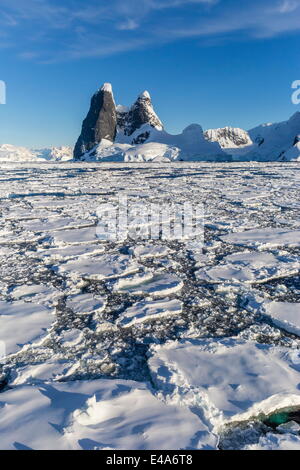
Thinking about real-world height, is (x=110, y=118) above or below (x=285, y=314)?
above

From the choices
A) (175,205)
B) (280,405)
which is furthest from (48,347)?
(175,205)

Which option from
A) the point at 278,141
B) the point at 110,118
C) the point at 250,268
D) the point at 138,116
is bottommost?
the point at 250,268

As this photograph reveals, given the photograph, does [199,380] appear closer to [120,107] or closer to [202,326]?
[202,326]

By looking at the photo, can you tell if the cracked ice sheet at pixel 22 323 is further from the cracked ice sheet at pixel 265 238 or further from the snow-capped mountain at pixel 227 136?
the snow-capped mountain at pixel 227 136

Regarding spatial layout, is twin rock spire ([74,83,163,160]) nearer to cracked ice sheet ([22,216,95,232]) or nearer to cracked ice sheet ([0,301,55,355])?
cracked ice sheet ([22,216,95,232])

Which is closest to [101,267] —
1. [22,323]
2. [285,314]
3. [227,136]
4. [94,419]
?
[22,323]

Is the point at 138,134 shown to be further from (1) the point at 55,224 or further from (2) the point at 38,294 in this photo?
(2) the point at 38,294
